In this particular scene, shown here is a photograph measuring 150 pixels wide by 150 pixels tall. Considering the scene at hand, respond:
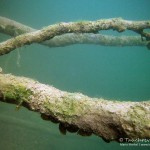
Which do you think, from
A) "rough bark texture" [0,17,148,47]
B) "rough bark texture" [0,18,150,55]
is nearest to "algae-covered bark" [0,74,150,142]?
"rough bark texture" [0,18,150,55]

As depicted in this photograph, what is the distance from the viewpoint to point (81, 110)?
2.90 m

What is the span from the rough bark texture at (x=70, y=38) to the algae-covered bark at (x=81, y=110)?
653 centimetres

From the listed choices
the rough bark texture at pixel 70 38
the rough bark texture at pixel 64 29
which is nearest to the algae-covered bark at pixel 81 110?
the rough bark texture at pixel 64 29

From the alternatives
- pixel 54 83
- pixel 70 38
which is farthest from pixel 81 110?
pixel 54 83

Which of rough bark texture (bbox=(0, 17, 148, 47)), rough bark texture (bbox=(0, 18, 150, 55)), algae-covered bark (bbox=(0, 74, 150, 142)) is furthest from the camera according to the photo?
rough bark texture (bbox=(0, 17, 148, 47))

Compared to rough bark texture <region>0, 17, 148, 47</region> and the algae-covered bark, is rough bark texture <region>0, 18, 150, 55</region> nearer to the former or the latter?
the algae-covered bark

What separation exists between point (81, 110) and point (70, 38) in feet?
25.9

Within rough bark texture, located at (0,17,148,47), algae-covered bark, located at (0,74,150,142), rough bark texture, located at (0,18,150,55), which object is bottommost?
algae-covered bark, located at (0,74,150,142)

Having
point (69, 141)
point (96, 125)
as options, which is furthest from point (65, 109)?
point (69, 141)

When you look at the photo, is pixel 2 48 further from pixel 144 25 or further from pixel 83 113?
pixel 144 25

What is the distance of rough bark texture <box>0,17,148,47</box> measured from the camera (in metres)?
10.2

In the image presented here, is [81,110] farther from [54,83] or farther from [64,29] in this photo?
[54,83]

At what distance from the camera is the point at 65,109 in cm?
298

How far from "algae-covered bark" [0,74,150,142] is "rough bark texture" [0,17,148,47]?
6528mm
